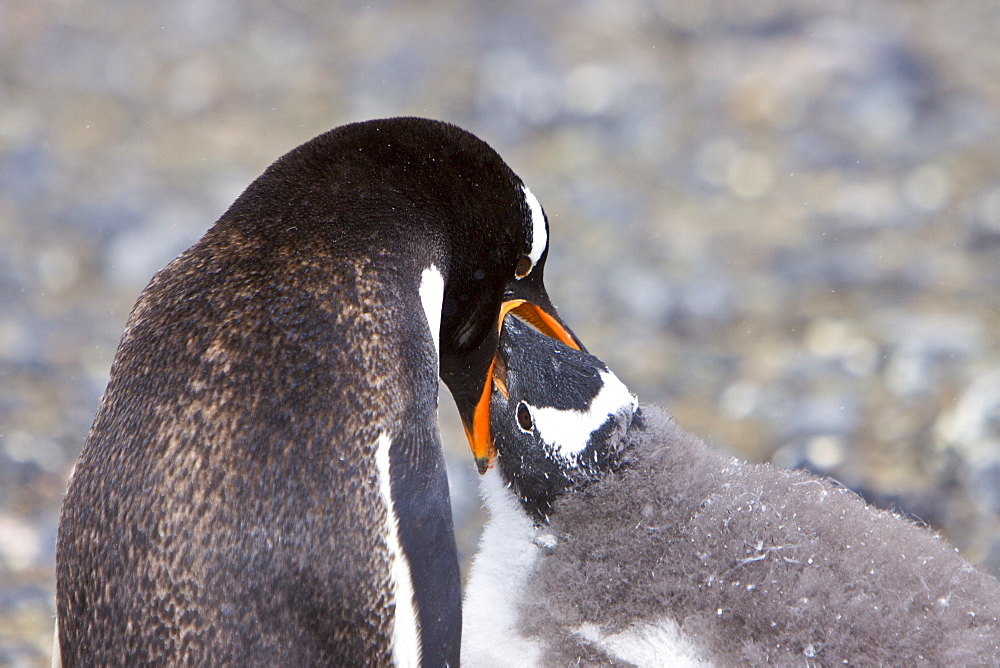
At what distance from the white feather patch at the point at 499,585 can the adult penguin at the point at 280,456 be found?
1.03 ft

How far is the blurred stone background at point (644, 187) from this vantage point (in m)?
2.56

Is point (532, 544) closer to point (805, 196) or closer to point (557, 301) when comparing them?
point (557, 301)

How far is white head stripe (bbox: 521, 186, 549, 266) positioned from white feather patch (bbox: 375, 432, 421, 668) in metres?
0.46

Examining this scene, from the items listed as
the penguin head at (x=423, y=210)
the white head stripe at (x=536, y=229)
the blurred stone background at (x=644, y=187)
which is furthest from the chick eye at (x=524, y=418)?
the blurred stone background at (x=644, y=187)

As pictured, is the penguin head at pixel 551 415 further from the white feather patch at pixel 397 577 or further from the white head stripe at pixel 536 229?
the white feather patch at pixel 397 577

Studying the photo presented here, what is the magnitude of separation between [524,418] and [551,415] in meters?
0.05

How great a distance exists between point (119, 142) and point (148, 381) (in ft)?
8.69

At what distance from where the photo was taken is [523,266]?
1627mm

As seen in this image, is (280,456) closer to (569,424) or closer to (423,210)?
(423,210)

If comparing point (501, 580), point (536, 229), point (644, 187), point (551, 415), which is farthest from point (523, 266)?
point (644, 187)

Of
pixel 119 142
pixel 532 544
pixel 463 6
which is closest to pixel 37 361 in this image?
pixel 119 142

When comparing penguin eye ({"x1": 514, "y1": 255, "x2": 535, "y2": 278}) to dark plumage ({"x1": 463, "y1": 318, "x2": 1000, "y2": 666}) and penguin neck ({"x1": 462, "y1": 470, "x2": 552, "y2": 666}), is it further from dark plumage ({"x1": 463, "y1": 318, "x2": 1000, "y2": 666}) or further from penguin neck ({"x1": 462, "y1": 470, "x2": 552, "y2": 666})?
penguin neck ({"x1": 462, "y1": 470, "x2": 552, "y2": 666})

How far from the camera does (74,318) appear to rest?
9.77 feet

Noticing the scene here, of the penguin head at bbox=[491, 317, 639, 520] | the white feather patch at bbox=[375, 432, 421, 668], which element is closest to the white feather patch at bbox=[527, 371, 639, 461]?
the penguin head at bbox=[491, 317, 639, 520]
